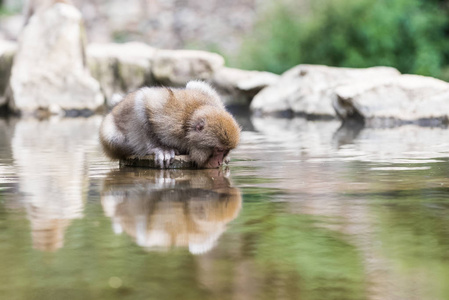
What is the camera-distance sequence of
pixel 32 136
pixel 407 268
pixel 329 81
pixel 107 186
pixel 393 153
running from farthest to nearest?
pixel 329 81, pixel 32 136, pixel 393 153, pixel 107 186, pixel 407 268

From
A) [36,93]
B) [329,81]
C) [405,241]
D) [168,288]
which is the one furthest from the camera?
[36,93]

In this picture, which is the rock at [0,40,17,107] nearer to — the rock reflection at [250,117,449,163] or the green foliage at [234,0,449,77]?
the green foliage at [234,0,449,77]

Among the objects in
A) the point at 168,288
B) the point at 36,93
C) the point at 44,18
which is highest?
the point at 44,18

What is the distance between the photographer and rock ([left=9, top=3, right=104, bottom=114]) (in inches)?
611

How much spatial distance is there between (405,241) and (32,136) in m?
7.08

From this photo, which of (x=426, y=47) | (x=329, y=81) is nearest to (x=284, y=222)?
(x=329, y=81)

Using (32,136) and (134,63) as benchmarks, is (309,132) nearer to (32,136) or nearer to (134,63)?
(32,136)

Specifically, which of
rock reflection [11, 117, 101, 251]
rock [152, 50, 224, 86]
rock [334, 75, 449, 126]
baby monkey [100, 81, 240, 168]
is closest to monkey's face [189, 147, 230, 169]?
baby monkey [100, 81, 240, 168]

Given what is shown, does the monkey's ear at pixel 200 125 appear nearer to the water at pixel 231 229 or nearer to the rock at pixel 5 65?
the water at pixel 231 229

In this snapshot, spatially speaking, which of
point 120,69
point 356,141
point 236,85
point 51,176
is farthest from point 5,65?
point 51,176

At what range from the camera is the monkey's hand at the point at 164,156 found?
19.8ft

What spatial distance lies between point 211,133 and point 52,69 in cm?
1058

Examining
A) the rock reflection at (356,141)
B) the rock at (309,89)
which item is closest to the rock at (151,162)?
the rock reflection at (356,141)

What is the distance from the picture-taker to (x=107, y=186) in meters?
5.34
